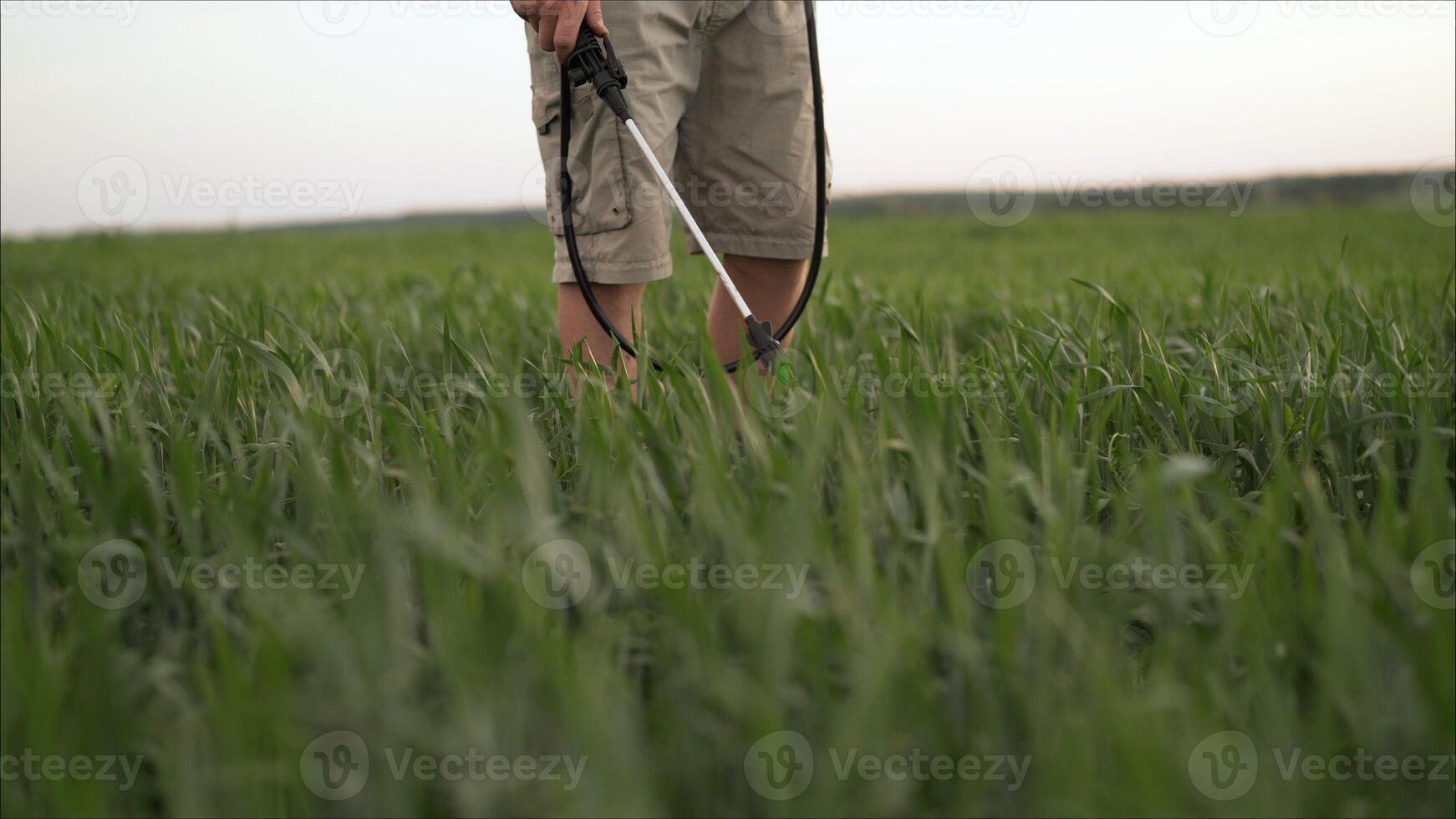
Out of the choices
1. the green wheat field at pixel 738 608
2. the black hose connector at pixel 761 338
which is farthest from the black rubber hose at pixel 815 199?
the green wheat field at pixel 738 608

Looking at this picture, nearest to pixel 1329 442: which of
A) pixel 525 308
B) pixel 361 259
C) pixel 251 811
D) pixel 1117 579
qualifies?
pixel 1117 579

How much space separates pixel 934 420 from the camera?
51.6 inches

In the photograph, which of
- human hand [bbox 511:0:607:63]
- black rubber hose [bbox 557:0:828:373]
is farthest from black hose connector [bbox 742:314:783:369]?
human hand [bbox 511:0:607:63]

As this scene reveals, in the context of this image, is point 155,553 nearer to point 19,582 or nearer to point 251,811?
point 19,582

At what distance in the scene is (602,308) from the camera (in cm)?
219

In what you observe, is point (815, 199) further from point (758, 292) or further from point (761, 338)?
point (761, 338)

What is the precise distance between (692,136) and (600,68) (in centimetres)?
50

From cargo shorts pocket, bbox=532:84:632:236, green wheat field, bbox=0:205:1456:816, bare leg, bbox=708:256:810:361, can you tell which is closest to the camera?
green wheat field, bbox=0:205:1456:816

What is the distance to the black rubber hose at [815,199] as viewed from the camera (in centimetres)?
206

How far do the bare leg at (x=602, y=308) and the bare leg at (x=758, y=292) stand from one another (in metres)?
0.36

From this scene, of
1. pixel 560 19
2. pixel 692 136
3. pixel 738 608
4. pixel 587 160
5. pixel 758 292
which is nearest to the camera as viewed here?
pixel 738 608

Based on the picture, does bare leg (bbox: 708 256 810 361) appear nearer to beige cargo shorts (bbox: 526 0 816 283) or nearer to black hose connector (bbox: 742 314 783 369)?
beige cargo shorts (bbox: 526 0 816 283)

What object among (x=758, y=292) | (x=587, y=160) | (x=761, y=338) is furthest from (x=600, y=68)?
(x=758, y=292)

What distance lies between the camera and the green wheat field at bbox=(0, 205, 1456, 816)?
2.65 feet
